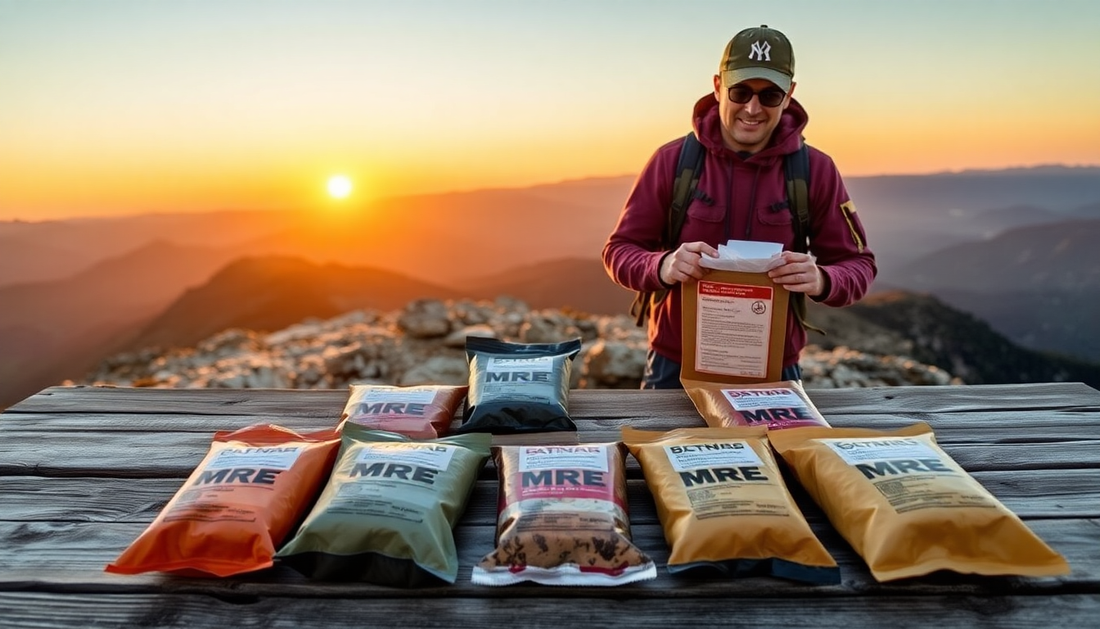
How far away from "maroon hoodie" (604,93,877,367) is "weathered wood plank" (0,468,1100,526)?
4.02 feet

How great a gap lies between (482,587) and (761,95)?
7.47 ft

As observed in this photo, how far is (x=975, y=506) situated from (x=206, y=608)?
1583mm

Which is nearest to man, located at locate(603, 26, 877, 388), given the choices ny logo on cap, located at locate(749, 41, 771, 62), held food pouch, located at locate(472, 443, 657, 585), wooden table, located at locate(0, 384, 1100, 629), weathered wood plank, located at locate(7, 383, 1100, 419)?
ny logo on cap, located at locate(749, 41, 771, 62)

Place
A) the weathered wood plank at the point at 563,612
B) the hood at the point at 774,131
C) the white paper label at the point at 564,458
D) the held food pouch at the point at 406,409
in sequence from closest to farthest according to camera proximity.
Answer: the weathered wood plank at the point at 563,612 → the white paper label at the point at 564,458 → the held food pouch at the point at 406,409 → the hood at the point at 774,131

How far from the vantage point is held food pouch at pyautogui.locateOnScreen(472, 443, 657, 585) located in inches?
56.3

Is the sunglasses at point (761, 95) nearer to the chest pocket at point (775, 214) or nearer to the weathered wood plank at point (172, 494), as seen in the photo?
the chest pocket at point (775, 214)

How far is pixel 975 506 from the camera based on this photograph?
1486mm

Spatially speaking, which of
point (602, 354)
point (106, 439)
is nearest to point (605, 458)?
point (106, 439)

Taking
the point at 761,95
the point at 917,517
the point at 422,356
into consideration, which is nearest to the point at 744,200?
the point at 761,95

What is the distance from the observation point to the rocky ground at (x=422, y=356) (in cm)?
773

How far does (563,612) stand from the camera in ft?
4.45

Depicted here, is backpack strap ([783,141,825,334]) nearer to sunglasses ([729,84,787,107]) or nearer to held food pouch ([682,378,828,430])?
sunglasses ([729,84,787,107])

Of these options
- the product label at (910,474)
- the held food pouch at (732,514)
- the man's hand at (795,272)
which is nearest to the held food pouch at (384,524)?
the held food pouch at (732,514)

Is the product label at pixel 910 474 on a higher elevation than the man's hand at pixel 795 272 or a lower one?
lower
